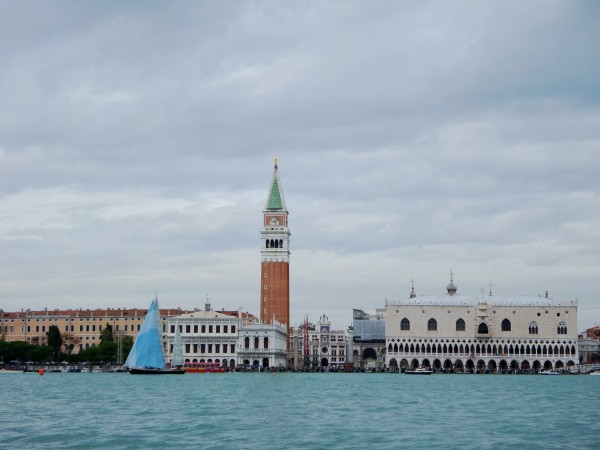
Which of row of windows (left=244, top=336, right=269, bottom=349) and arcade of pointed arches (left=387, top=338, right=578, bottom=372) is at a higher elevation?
row of windows (left=244, top=336, right=269, bottom=349)

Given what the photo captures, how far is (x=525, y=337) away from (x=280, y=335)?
29353mm

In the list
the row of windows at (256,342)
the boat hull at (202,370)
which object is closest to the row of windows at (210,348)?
the row of windows at (256,342)

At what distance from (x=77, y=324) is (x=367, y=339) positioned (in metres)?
41.8

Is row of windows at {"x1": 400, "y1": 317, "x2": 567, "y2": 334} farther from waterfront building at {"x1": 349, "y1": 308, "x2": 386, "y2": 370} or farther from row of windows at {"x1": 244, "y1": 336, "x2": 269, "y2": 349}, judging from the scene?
waterfront building at {"x1": 349, "y1": 308, "x2": 386, "y2": 370}

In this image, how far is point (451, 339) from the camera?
11681cm

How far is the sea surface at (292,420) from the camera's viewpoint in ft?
100

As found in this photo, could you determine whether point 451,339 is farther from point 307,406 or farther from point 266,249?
point 307,406

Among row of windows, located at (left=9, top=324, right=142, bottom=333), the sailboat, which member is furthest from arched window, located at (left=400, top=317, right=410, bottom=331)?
the sailboat

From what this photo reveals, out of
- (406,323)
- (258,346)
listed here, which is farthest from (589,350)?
(258,346)

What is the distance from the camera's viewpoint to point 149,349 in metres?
85.0

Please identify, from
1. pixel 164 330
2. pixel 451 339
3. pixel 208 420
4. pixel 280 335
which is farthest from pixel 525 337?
pixel 208 420

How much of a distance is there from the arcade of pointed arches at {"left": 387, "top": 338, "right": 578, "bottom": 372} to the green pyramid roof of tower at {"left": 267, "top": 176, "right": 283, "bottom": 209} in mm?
22470

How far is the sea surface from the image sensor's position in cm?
3058

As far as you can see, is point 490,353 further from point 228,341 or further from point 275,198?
point 275,198
